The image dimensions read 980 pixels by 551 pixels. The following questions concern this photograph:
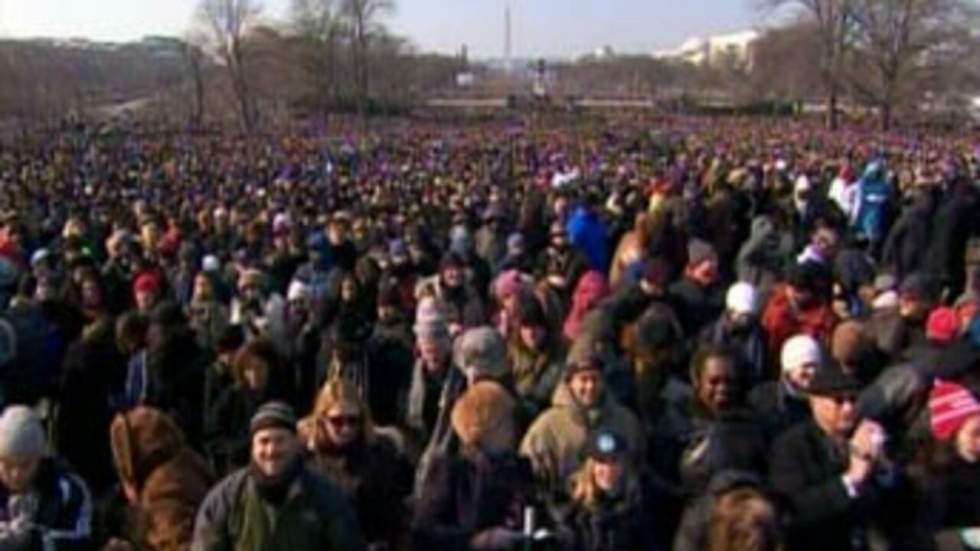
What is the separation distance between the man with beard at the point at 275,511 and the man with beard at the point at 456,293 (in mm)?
3665

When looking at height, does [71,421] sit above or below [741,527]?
below

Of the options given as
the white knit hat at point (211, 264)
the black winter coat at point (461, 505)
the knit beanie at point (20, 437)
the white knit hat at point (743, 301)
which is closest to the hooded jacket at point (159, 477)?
the knit beanie at point (20, 437)

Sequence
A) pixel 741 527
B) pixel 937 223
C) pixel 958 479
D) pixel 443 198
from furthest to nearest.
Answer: pixel 443 198 → pixel 937 223 → pixel 958 479 → pixel 741 527

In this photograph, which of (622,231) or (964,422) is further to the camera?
(622,231)

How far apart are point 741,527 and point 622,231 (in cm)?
987

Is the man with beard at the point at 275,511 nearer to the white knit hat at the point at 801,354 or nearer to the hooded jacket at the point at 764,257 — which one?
the white knit hat at the point at 801,354

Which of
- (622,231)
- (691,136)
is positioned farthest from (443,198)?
(691,136)

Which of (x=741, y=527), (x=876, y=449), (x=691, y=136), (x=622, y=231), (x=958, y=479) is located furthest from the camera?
(x=691, y=136)

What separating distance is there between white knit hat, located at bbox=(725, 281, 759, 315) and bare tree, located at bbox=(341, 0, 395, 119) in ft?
212

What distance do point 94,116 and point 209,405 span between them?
65.9 m

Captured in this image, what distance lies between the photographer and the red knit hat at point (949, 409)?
208 inches

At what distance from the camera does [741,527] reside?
4328 millimetres

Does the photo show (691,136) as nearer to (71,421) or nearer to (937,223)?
(937,223)

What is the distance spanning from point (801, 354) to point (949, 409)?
0.65 meters
